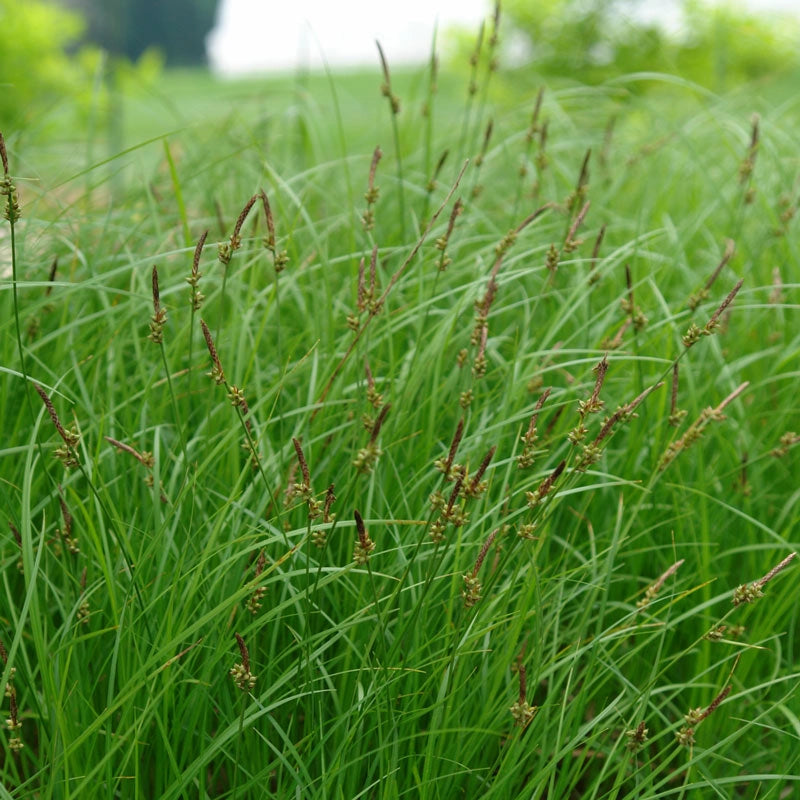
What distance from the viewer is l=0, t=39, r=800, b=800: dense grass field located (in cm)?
146

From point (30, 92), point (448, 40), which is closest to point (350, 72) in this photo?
point (448, 40)

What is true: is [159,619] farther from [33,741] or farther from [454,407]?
[454,407]

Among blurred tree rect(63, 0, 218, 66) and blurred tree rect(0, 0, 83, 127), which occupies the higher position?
blurred tree rect(63, 0, 218, 66)

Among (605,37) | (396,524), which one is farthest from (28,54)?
(396,524)

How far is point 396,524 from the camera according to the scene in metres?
1.75

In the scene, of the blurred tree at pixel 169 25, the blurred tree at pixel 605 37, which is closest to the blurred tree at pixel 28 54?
the blurred tree at pixel 605 37

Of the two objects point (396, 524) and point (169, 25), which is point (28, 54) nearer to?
point (396, 524)

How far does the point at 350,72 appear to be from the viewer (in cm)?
4225

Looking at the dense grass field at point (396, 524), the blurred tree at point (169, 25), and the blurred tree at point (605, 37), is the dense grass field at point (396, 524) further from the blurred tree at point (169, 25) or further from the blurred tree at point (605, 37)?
the blurred tree at point (169, 25)

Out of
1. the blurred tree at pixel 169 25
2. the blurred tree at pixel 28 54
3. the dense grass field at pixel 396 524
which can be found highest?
the blurred tree at pixel 169 25

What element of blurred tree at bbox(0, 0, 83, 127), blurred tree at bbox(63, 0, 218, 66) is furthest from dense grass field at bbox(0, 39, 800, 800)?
blurred tree at bbox(63, 0, 218, 66)

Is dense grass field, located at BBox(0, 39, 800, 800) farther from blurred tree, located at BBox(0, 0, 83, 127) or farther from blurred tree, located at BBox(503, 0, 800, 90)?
blurred tree, located at BBox(503, 0, 800, 90)

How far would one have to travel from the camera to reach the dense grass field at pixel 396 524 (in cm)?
146

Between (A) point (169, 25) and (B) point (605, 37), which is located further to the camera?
(A) point (169, 25)
